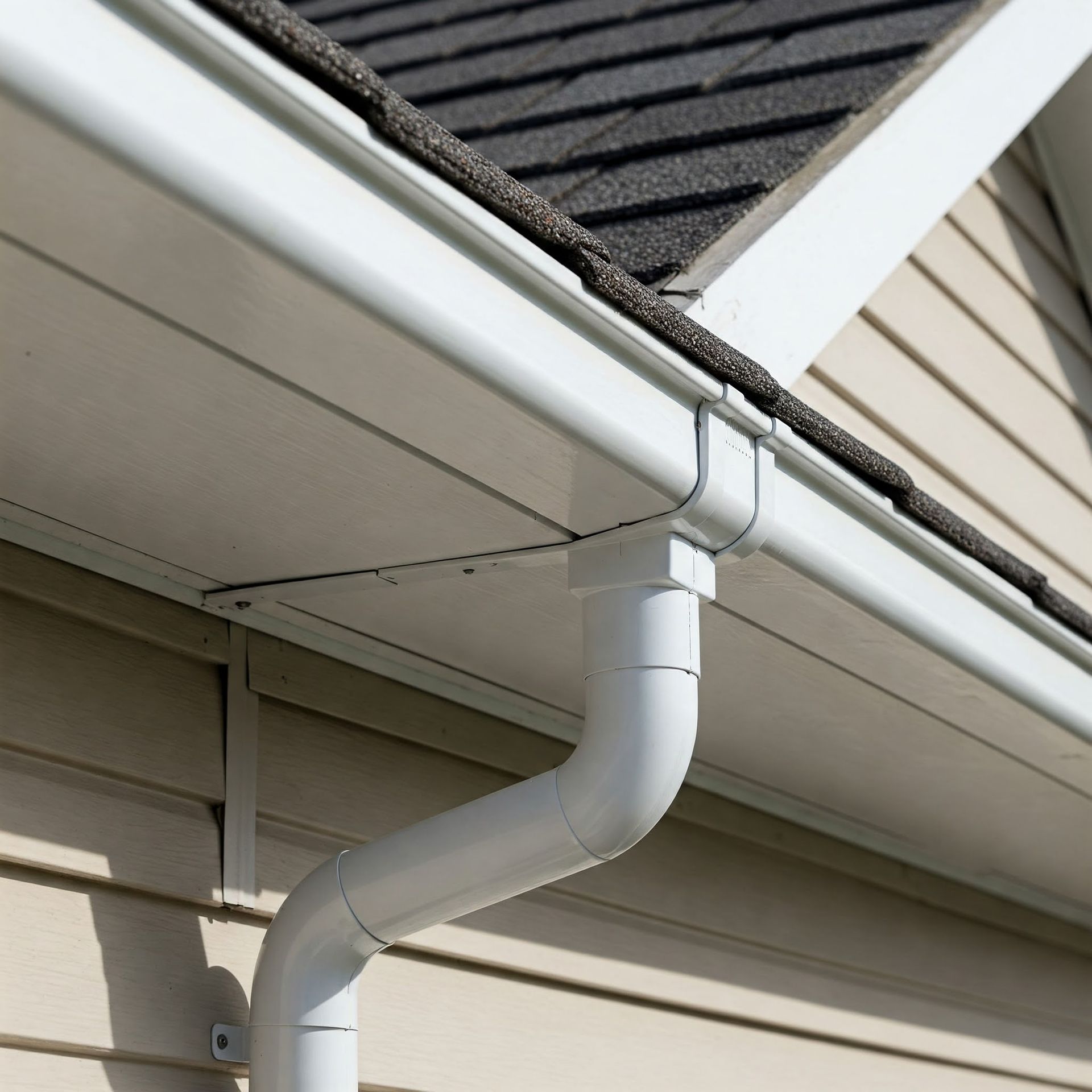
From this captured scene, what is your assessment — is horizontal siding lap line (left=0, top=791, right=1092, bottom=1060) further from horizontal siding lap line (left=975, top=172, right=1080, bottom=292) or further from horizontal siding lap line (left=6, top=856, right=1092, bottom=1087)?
horizontal siding lap line (left=975, top=172, right=1080, bottom=292)

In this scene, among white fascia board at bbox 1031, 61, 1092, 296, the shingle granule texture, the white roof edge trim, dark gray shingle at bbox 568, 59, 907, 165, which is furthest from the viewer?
white fascia board at bbox 1031, 61, 1092, 296

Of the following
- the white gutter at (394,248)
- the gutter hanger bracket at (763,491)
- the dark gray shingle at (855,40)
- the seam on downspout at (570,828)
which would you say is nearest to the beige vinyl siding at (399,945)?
the seam on downspout at (570,828)

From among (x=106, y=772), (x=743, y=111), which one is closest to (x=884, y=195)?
(x=743, y=111)

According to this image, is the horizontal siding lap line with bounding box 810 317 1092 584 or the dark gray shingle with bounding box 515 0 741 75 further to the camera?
the dark gray shingle with bounding box 515 0 741 75

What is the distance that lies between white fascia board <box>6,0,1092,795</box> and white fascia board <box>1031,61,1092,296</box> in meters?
2.31

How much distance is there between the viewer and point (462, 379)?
119cm

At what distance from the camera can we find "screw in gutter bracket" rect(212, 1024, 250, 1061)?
62.9 inches

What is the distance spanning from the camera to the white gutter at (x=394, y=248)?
912 millimetres

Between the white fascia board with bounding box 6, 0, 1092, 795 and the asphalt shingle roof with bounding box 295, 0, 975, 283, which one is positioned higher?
the asphalt shingle roof with bounding box 295, 0, 975, 283

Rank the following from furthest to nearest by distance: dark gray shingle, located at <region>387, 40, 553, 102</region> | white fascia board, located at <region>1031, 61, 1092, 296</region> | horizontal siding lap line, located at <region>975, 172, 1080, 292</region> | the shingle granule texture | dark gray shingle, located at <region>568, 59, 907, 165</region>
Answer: white fascia board, located at <region>1031, 61, 1092, 296</region> → horizontal siding lap line, located at <region>975, 172, 1080, 292</region> → dark gray shingle, located at <region>387, 40, 553, 102</region> → dark gray shingle, located at <region>568, 59, 907, 165</region> → the shingle granule texture

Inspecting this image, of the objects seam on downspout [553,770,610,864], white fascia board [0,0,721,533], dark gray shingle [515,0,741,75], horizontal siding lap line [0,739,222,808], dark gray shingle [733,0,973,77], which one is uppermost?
dark gray shingle [515,0,741,75]

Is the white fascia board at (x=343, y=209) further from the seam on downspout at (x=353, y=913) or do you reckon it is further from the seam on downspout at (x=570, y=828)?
the seam on downspout at (x=353, y=913)

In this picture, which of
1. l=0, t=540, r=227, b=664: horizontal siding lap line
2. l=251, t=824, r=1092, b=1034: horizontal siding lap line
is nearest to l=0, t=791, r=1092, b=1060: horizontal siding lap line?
l=251, t=824, r=1092, b=1034: horizontal siding lap line

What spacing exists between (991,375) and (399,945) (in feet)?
6.06
